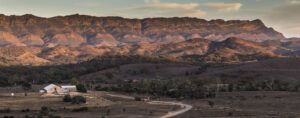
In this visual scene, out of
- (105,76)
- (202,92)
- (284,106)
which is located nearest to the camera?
(284,106)

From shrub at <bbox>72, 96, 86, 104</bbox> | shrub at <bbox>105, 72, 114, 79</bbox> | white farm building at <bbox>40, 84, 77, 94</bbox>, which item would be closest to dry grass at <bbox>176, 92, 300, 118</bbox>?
shrub at <bbox>72, 96, 86, 104</bbox>

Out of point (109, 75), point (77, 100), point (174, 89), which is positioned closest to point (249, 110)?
point (77, 100)

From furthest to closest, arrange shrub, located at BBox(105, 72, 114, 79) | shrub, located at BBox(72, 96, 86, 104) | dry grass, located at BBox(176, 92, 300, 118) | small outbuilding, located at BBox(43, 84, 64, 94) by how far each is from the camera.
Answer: shrub, located at BBox(105, 72, 114, 79) → small outbuilding, located at BBox(43, 84, 64, 94) → shrub, located at BBox(72, 96, 86, 104) → dry grass, located at BBox(176, 92, 300, 118)

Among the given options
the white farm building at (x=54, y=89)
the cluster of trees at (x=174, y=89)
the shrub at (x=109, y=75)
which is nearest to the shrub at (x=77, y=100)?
the white farm building at (x=54, y=89)

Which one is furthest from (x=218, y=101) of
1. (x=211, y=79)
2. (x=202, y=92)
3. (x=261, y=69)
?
(x=261, y=69)

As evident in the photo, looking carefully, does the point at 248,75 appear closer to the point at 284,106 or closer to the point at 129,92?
the point at 129,92

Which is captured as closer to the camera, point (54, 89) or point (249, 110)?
point (249, 110)

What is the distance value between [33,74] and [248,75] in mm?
93656

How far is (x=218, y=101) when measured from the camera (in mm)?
76562

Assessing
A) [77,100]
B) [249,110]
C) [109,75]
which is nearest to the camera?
[249,110]

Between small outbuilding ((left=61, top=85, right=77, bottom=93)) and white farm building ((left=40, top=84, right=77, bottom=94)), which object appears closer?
white farm building ((left=40, top=84, right=77, bottom=94))

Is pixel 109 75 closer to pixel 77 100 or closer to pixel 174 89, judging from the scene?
pixel 174 89

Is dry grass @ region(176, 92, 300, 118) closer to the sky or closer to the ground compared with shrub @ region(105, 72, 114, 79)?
closer to the ground

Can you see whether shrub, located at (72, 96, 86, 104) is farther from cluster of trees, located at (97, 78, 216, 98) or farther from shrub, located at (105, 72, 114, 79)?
shrub, located at (105, 72, 114, 79)
